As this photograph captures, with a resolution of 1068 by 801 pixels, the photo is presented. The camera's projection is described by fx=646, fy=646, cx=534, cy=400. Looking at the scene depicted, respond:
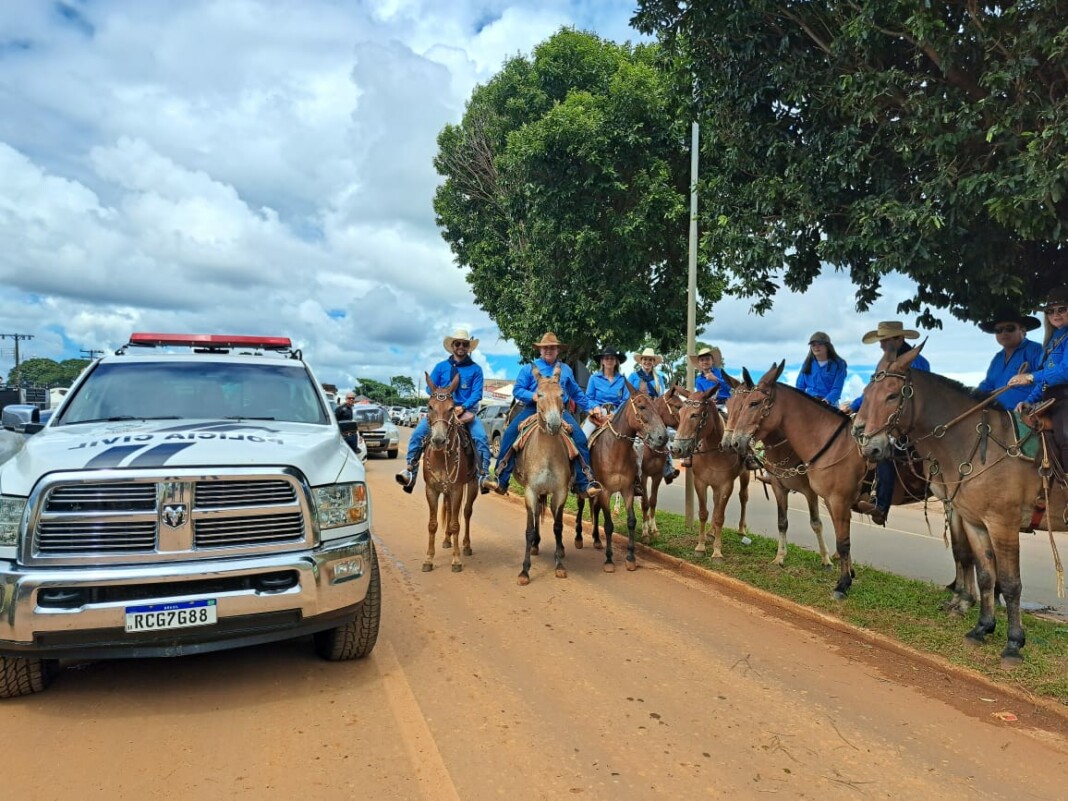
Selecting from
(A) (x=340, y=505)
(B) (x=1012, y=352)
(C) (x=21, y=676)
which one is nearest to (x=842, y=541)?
(B) (x=1012, y=352)

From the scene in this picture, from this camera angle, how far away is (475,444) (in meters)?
8.18

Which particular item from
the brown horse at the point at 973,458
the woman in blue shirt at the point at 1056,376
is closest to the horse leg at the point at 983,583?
the brown horse at the point at 973,458

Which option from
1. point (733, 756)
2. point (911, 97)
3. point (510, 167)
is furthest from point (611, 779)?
point (510, 167)

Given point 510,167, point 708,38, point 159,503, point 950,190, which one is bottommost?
point 159,503

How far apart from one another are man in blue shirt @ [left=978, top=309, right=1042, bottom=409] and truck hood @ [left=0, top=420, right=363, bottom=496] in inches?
235

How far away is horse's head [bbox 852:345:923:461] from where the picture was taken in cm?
558

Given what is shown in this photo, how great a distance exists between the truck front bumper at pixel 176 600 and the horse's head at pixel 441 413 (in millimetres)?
2916

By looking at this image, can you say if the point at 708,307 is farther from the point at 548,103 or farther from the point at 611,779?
the point at 611,779

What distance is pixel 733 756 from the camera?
12.2ft

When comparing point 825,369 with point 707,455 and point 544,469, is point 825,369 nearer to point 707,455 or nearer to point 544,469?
point 707,455

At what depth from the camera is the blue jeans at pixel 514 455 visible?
8148 millimetres

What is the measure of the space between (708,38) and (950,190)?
3084mm

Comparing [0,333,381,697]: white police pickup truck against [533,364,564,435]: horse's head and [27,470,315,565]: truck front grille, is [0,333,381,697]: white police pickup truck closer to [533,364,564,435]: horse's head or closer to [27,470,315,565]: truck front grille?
[27,470,315,565]: truck front grille

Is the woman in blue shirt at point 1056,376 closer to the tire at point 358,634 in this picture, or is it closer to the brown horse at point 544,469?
the brown horse at point 544,469
